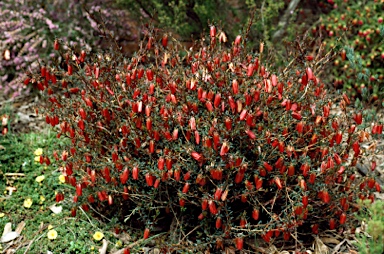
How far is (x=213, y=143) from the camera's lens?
2688 millimetres

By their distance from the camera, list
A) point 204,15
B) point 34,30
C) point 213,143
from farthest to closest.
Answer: point 204,15, point 34,30, point 213,143

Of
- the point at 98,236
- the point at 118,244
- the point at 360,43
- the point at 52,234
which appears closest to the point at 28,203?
the point at 52,234

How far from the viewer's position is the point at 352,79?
4.84 meters

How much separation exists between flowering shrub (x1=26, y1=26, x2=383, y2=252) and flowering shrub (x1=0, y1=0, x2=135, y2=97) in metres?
1.89

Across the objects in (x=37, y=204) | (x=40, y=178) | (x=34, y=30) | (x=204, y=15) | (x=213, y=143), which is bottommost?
(x=37, y=204)

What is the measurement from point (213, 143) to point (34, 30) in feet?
10.7

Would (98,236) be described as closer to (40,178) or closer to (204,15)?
(40,178)

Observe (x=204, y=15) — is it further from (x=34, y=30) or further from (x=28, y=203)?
(x=28, y=203)

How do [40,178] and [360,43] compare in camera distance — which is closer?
[40,178]

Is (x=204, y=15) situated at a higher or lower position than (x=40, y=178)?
higher

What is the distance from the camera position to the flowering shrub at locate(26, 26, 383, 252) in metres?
2.72

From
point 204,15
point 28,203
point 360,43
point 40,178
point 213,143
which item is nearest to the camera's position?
point 213,143

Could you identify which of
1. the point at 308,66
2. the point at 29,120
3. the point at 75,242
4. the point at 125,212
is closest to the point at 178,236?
the point at 125,212

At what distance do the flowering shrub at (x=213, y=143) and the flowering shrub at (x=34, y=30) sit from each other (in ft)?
6.20
